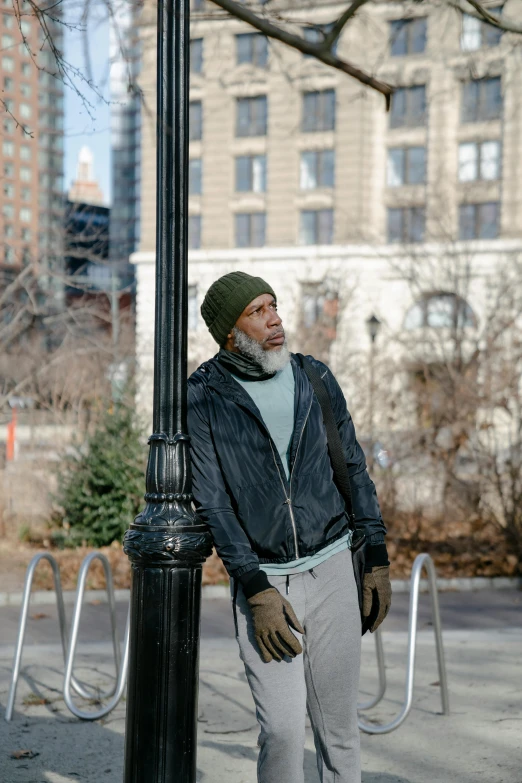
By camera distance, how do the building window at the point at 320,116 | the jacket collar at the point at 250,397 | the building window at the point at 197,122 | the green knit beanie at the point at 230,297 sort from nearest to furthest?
the jacket collar at the point at 250,397 → the green knit beanie at the point at 230,297 → the building window at the point at 320,116 → the building window at the point at 197,122

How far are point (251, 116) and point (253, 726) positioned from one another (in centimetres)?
4493

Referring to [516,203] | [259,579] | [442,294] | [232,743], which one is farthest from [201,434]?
[516,203]

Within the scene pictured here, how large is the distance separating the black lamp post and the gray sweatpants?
0.21m

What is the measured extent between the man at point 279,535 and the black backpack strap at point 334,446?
1.4 inches

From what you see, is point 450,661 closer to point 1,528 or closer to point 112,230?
point 1,528

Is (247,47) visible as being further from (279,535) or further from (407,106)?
(279,535)

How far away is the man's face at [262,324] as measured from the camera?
3.31 meters

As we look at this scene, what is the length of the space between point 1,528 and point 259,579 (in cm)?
1035

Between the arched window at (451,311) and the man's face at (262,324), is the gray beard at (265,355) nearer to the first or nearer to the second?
the man's face at (262,324)

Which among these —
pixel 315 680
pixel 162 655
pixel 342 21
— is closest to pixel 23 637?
pixel 162 655

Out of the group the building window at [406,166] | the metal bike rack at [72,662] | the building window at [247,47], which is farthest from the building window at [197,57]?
the metal bike rack at [72,662]

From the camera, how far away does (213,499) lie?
3.24 m

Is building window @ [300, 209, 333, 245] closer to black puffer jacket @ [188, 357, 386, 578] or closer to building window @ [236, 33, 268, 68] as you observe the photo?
building window @ [236, 33, 268, 68]

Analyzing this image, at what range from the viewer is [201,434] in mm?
3342
